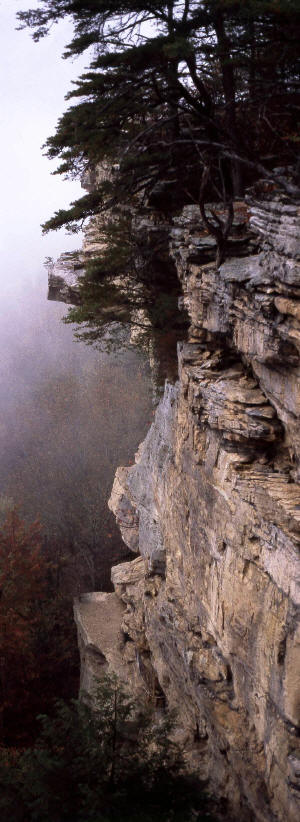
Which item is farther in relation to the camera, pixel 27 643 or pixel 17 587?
pixel 17 587

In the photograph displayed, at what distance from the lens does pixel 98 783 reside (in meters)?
8.09

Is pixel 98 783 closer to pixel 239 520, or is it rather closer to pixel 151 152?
pixel 239 520

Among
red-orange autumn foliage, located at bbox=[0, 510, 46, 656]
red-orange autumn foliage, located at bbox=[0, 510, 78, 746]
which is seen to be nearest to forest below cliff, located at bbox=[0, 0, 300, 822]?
red-orange autumn foliage, located at bbox=[0, 510, 78, 746]

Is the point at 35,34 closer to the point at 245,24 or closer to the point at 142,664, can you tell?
the point at 245,24

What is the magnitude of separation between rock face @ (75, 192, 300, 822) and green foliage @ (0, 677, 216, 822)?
0.97 meters

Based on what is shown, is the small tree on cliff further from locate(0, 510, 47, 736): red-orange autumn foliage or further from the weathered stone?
locate(0, 510, 47, 736): red-orange autumn foliage

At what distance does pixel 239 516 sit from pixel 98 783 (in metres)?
4.54

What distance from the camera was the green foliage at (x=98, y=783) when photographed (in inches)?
301

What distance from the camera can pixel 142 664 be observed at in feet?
44.4

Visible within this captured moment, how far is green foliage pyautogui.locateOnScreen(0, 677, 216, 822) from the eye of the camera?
764 cm

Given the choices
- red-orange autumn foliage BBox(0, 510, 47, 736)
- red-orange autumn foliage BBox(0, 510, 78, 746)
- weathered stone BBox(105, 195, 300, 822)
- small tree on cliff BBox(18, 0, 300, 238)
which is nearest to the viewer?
weathered stone BBox(105, 195, 300, 822)

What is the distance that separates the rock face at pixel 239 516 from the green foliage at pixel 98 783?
0.97 metres

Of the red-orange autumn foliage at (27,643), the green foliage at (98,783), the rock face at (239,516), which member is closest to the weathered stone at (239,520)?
the rock face at (239,516)

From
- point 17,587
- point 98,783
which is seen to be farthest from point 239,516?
point 17,587
